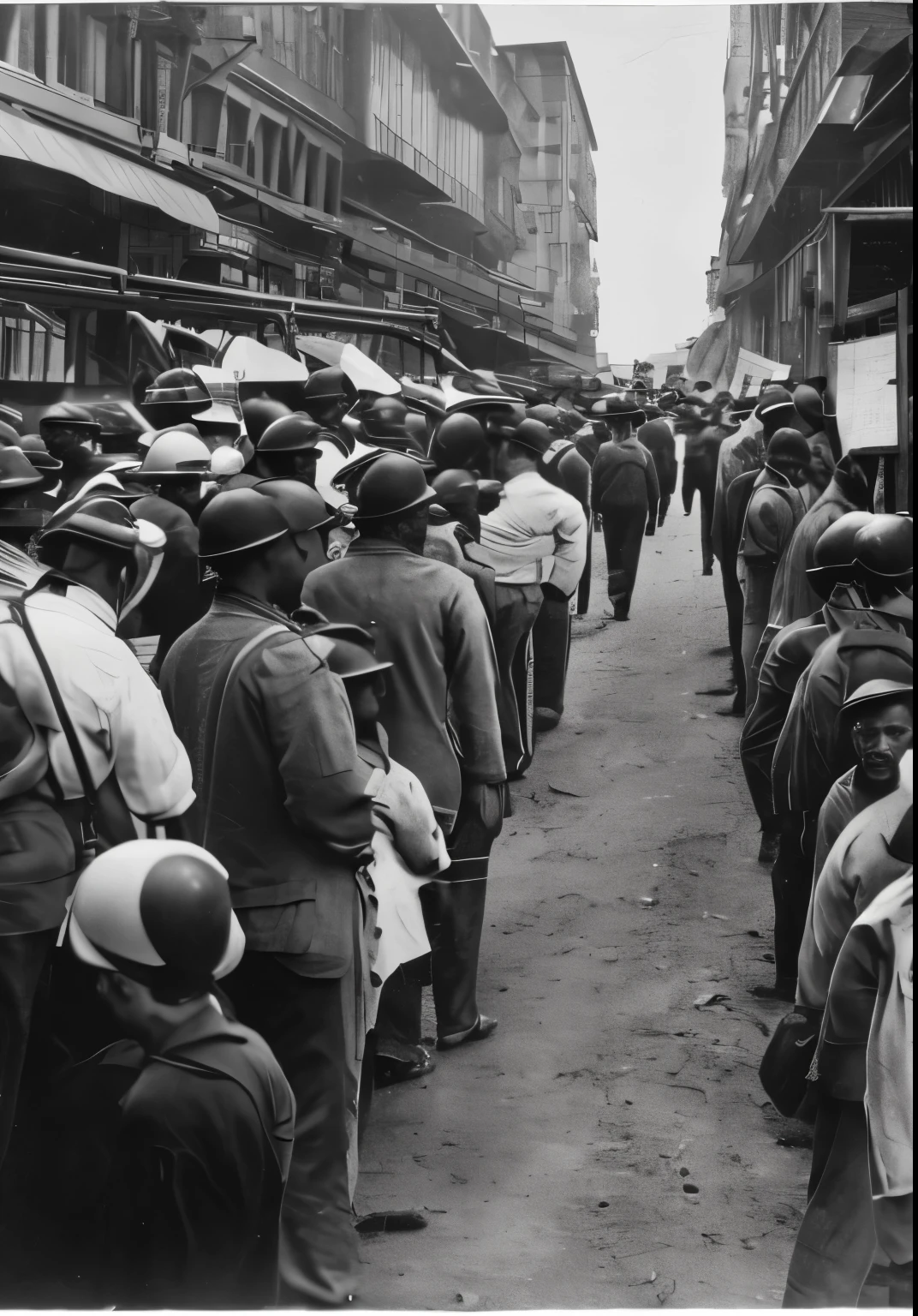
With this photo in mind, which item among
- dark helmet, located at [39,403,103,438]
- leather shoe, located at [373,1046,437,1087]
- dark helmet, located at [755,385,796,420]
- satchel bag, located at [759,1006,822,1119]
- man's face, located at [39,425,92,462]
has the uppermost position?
dark helmet, located at [755,385,796,420]

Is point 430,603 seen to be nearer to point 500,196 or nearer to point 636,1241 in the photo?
point 636,1241

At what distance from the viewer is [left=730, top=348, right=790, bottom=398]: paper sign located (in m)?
11.0

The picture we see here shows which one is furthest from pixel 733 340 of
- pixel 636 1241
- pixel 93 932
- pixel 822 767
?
pixel 93 932

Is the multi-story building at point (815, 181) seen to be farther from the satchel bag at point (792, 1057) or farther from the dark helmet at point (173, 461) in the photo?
the satchel bag at point (792, 1057)

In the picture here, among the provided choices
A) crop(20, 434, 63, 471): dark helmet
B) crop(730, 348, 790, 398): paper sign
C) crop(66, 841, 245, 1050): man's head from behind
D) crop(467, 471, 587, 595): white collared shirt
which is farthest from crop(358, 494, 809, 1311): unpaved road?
crop(730, 348, 790, 398): paper sign

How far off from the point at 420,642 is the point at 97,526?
4.29ft

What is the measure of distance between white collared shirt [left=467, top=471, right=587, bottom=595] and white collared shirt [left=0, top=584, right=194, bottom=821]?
14.9 ft

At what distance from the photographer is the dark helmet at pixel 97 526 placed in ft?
12.8

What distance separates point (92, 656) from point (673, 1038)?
2771 mm

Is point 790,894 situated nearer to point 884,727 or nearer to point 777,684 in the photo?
point 777,684

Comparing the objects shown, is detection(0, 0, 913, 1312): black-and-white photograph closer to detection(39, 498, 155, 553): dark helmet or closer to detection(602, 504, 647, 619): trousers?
detection(39, 498, 155, 553): dark helmet

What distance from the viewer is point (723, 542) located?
955cm

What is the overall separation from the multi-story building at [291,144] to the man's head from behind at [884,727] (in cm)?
240

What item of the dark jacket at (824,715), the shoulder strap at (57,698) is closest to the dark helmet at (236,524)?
the shoulder strap at (57,698)
